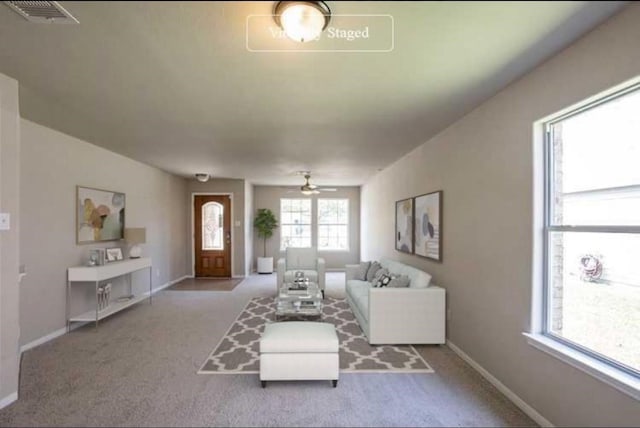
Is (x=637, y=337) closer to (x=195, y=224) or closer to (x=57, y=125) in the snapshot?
(x=57, y=125)

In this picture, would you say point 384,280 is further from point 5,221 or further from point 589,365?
point 5,221

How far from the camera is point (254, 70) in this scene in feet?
7.35

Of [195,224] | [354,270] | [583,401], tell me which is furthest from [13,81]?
[195,224]

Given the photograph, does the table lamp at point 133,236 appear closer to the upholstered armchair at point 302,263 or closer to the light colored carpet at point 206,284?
the light colored carpet at point 206,284

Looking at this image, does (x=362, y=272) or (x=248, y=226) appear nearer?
(x=362, y=272)

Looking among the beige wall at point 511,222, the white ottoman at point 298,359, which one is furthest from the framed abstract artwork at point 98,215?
the beige wall at point 511,222

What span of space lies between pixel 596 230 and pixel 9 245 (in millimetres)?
4041

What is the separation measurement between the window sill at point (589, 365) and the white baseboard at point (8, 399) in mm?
3806

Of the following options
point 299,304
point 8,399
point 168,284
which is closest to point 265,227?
point 168,284

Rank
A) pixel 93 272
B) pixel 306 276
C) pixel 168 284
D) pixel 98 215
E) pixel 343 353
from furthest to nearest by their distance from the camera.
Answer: pixel 168 284, pixel 306 276, pixel 98 215, pixel 93 272, pixel 343 353

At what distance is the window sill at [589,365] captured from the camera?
158 centimetres

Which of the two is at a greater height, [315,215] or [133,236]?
[315,215]

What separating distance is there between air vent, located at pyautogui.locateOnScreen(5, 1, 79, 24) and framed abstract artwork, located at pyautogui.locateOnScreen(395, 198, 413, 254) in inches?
159

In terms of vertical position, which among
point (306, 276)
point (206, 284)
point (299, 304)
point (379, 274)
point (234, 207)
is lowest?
point (206, 284)
